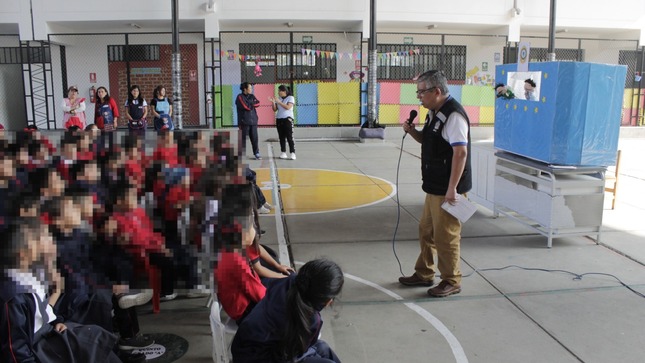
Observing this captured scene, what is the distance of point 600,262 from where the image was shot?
5.43m

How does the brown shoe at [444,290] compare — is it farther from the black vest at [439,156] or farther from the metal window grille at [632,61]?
the metal window grille at [632,61]

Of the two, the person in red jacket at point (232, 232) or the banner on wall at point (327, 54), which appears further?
the banner on wall at point (327, 54)

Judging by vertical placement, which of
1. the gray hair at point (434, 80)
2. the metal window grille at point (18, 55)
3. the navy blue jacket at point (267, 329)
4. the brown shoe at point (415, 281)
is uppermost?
the metal window grille at point (18, 55)

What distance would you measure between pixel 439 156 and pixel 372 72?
12.1 m

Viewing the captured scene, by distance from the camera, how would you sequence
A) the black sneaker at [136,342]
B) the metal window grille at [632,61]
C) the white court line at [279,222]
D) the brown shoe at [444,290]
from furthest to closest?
the metal window grille at [632,61], the white court line at [279,222], the brown shoe at [444,290], the black sneaker at [136,342]

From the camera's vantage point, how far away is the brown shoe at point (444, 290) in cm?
456

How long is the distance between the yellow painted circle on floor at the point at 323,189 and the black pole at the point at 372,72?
5.59m

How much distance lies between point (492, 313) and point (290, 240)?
8.45 ft

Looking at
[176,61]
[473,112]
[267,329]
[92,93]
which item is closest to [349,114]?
[473,112]

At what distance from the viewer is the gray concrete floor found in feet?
12.1

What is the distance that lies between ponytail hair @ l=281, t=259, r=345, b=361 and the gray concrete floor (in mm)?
1199

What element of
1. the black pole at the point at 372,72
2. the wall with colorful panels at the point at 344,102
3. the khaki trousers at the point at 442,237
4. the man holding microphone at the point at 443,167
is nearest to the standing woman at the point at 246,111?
the wall with colorful panels at the point at 344,102

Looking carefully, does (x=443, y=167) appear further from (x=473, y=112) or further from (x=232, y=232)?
(x=473, y=112)

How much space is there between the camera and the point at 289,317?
2.46m
